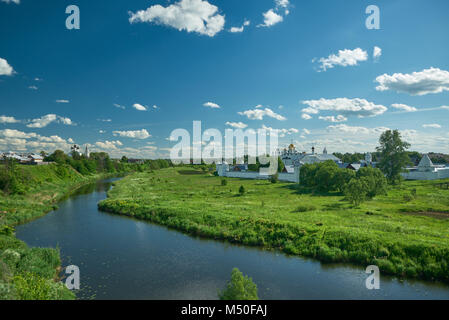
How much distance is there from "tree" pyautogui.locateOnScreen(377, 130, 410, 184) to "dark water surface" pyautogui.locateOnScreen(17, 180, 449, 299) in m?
45.6

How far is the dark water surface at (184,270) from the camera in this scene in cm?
1323

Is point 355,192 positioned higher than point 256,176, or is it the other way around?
point 355,192

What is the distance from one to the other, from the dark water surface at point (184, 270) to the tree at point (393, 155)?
4557 cm

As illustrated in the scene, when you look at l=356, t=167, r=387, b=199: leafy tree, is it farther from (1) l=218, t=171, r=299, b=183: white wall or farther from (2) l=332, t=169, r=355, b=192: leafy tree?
(1) l=218, t=171, r=299, b=183: white wall

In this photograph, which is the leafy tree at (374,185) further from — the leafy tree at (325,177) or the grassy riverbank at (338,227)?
the leafy tree at (325,177)

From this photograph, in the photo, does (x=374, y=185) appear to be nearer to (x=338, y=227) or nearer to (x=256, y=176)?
(x=338, y=227)

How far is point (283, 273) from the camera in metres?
15.3

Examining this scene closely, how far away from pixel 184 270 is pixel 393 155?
53745mm

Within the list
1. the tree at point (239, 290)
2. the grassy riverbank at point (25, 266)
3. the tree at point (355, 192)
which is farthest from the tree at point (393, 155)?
the grassy riverbank at point (25, 266)

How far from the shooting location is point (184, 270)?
15875mm

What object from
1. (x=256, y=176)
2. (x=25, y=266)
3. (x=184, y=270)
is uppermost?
(x=256, y=176)

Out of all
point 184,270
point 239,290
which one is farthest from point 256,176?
point 239,290
